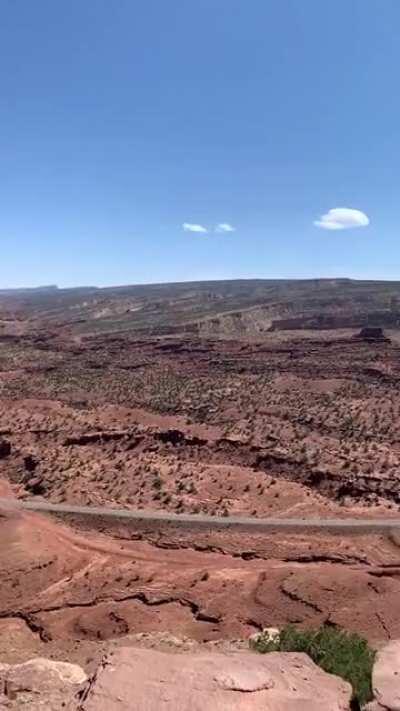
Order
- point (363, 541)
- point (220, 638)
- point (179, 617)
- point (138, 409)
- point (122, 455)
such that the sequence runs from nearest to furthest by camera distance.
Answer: point (220, 638) < point (179, 617) < point (363, 541) < point (122, 455) < point (138, 409)

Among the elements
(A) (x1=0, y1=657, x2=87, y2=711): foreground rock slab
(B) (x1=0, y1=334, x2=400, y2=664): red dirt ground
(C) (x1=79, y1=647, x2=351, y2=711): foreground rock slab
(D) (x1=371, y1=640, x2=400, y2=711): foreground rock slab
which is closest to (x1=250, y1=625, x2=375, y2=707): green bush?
(D) (x1=371, y1=640, x2=400, y2=711): foreground rock slab

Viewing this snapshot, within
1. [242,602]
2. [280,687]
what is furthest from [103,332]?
[280,687]

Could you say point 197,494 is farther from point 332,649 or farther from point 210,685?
point 210,685

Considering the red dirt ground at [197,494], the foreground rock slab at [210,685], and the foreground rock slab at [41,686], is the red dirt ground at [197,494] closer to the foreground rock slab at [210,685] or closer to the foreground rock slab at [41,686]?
the foreground rock slab at [41,686]

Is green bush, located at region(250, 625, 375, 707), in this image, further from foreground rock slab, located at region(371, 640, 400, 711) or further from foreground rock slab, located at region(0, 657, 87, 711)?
foreground rock slab, located at region(0, 657, 87, 711)

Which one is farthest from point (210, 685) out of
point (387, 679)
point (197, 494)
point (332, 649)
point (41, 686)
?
point (197, 494)

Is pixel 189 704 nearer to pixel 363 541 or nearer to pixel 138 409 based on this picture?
pixel 363 541

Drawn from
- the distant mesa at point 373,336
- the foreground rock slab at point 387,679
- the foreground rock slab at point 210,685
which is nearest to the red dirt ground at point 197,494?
the foreground rock slab at point 210,685
